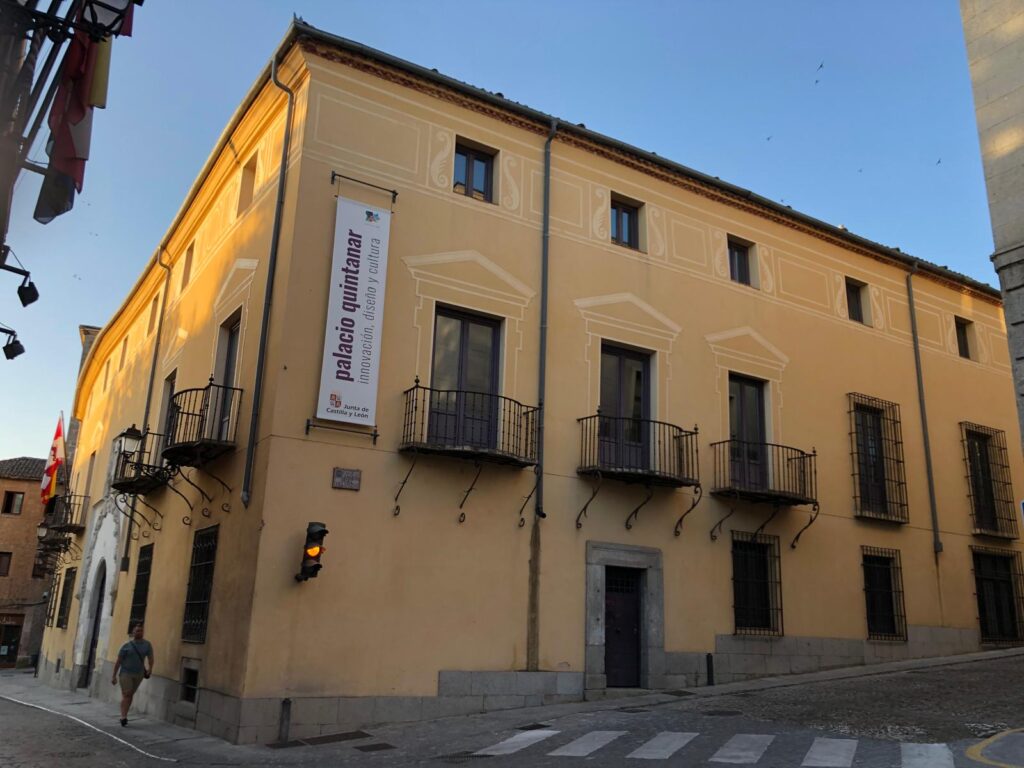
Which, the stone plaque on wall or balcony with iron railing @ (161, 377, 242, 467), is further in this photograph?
balcony with iron railing @ (161, 377, 242, 467)

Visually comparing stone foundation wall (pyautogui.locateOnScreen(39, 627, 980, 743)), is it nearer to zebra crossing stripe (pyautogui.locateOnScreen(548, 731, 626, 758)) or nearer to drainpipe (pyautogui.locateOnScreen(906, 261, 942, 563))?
drainpipe (pyautogui.locateOnScreen(906, 261, 942, 563))

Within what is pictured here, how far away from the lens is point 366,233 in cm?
1383

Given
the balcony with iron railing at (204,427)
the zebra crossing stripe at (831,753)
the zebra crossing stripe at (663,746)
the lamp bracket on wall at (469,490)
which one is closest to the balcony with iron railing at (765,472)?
the lamp bracket on wall at (469,490)

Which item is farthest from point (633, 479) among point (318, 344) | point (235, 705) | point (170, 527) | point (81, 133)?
point (81, 133)

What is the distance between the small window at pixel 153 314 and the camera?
73.0 feet

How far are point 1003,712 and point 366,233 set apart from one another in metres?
10.8

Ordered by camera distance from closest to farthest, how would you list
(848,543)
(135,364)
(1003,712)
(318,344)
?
1. (1003,712)
2. (318,344)
3. (848,543)
4. (135,364)

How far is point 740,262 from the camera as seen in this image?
18.9 metres

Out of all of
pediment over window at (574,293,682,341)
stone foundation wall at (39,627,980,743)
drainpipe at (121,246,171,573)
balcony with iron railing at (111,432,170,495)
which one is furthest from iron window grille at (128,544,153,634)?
pediment over window at (574,293,682,341)

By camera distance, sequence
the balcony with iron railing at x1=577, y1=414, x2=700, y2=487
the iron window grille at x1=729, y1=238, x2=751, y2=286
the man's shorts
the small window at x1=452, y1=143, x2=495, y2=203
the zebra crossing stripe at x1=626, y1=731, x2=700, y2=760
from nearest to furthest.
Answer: the zebra crossing stripe at x1=626, y1=731, x2=700, y2=760 < the man's shorts < the balcony with iron railing at x1=577, y1=414, x2=700, y2=487 < the small window at x1=452, y1=143, x2=495, y2=203 < the iron window grille at x1=729, y1=238, x2=751, y2=286

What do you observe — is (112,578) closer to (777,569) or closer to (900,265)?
(777,569)

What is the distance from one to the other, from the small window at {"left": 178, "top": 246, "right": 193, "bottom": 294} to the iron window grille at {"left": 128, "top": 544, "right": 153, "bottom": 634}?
5.77 metres

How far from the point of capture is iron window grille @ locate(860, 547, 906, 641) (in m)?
18.1

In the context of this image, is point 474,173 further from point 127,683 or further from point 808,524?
point 127,683
